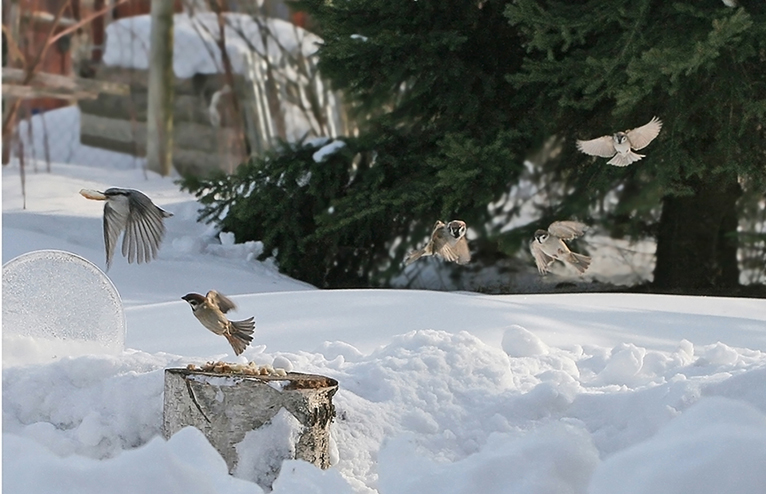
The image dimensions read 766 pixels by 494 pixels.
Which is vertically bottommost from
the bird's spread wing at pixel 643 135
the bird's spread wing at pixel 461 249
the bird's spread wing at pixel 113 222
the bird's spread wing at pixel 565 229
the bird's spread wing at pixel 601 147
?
the bird's spread wing at pixel 461 249

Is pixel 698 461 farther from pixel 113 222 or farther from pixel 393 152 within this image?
pixel 393 152

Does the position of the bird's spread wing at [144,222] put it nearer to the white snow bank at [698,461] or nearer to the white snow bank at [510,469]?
the white snow bank at [510,469]

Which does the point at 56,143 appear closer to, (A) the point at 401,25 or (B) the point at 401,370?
(A) the point at 401,25

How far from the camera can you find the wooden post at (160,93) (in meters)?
7.38

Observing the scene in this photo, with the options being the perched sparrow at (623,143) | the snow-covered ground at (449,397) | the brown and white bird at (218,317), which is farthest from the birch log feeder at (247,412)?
the perched sparrow at (623,143)

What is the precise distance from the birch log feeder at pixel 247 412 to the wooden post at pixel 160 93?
5908 mm

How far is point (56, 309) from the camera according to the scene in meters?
2.17

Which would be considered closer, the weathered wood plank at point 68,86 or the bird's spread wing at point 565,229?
the bird's spread wing at point 565,229

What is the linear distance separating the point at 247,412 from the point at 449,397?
0.63 meters

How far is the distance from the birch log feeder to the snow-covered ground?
0.05 m

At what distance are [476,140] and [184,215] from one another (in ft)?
6.14

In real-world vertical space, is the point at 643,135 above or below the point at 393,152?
above

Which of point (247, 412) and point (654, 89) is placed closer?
point (247, 412)

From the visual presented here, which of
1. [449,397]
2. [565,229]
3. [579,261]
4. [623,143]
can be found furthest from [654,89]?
[449,397]
